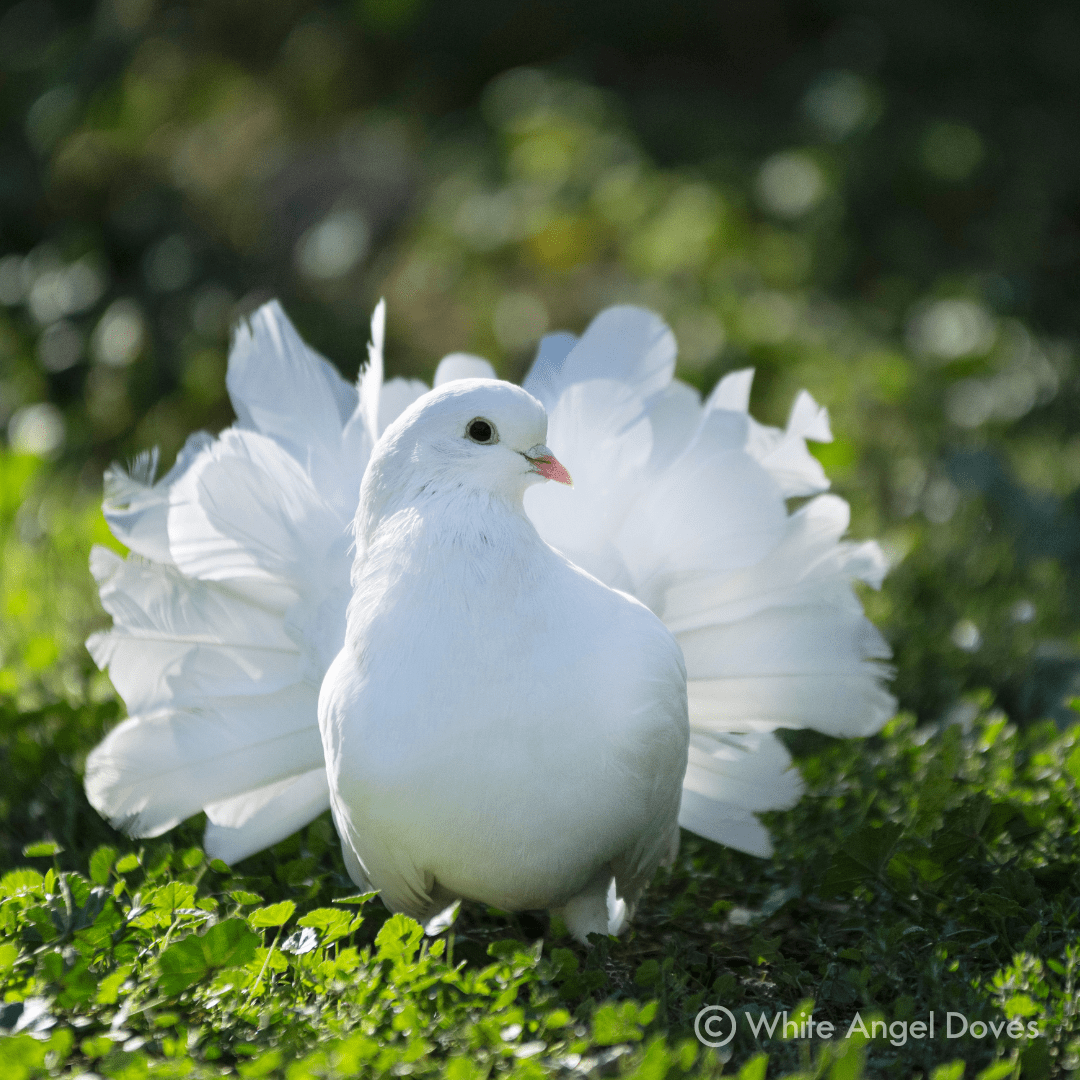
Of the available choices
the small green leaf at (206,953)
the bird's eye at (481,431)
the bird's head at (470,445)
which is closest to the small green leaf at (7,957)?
the small green leaf at (206,953)

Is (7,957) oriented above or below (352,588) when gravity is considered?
below

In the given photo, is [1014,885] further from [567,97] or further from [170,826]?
[567,97]

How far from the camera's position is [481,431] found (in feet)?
6.79

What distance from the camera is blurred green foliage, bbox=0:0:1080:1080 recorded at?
6.60 feet

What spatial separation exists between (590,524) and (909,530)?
6.47 feet

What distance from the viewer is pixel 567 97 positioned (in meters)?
7.11

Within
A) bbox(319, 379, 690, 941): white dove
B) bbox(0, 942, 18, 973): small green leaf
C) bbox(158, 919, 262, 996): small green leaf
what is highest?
bbox(319, 379, 690, 941): white dove

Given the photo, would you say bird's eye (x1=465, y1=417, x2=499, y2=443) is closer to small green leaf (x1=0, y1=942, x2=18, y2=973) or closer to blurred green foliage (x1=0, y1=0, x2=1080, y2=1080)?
blurred green foliage (x1=0, y1=0, x2=1080, y2=1080)

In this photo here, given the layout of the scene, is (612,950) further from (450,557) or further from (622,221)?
(622,221)

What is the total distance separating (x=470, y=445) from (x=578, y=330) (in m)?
3.56

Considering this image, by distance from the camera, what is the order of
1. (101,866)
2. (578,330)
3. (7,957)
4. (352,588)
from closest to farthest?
(7,957), (101,866), (352,588), (578,330)

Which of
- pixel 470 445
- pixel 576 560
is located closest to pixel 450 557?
pixel 470 445

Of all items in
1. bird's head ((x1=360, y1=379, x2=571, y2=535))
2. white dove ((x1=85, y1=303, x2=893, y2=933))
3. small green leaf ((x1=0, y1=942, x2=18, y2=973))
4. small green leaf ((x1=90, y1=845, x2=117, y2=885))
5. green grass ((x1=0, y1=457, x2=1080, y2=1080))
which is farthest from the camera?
white dove ((x1=85, y1=303, x2=893, y2=933))

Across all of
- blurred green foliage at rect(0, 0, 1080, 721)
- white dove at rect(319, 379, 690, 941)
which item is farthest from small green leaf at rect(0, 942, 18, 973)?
blurred green foliage at rect(0, 0, 1080, 721)
